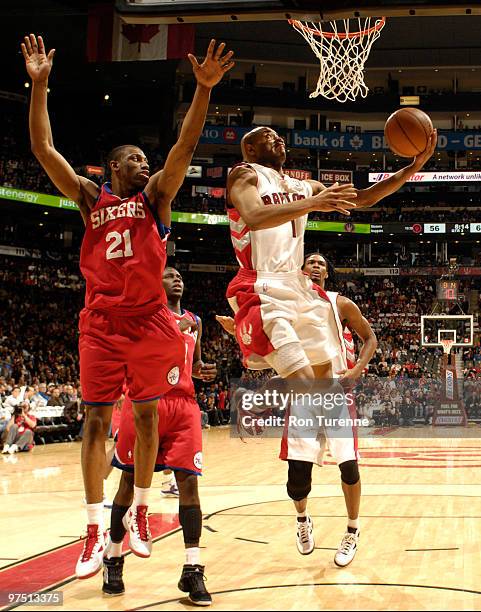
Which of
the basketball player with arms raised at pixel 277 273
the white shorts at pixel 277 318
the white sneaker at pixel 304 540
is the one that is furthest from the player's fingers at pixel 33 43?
the white sneaker at pixel 304 540

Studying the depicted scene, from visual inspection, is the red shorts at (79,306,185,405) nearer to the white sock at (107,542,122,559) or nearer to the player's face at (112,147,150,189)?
the player's face at (112,147,150,189)

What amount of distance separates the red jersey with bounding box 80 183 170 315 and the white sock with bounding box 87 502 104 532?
3.29ft

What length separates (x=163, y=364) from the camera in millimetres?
4109

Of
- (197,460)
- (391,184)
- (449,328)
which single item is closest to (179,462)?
(197,460)

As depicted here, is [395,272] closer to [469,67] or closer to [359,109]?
[359,109]

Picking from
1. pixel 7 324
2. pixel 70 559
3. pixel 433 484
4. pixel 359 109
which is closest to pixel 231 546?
pixel 70 559

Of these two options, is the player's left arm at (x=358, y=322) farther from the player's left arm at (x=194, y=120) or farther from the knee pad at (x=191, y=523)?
the player's left arm at (x=194, y=120)

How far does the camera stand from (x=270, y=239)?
4543 millimetres

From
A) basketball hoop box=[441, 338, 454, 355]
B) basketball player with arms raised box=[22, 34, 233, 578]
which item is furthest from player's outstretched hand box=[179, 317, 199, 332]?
basketball hoop box=[441, 338, 454, 355]

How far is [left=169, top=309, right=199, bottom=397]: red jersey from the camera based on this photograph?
5230mm

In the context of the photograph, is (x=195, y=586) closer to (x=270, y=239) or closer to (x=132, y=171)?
(x=270, y=239)

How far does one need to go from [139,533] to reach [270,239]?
1804 mm

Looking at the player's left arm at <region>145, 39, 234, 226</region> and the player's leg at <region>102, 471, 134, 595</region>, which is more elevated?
the player's left arm at <region>145, 39, 234, 226</region>

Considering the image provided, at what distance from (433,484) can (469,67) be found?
95.7 ft
